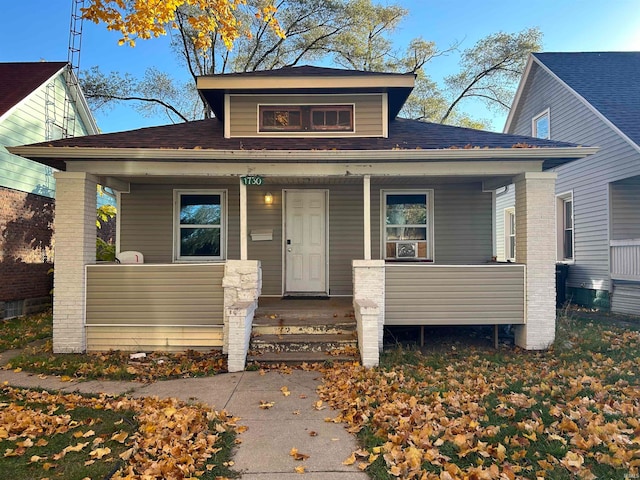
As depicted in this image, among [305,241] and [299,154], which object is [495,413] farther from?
[305,241]

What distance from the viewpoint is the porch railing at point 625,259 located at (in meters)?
8.98

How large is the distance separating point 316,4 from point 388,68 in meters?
4.80

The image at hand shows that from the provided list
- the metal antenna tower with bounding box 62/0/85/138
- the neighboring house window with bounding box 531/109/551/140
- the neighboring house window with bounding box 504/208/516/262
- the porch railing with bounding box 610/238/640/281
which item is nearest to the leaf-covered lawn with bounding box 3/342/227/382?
the metal antenna tower with bounding box 62/0/85/138

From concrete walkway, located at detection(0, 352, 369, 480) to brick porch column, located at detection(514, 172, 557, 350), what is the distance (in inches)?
151

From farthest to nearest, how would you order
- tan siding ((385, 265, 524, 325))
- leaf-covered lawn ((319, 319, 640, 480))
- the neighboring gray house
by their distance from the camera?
the neighboring gray house, tan siding ((385, 265, 524, 325)), leaf-covered lawn ((319, 319, 640, 480))

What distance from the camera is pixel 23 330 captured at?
8.64m

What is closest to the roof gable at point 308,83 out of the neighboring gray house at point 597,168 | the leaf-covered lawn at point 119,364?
the neighboring gray house at point 597,168

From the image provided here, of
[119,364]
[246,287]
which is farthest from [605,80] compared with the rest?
[119,364]

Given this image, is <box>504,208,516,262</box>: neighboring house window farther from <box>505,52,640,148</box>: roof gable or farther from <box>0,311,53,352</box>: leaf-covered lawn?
<box>0,311,53,352</box>: leaf-covered lawn

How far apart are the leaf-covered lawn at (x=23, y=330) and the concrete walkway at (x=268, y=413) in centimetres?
81

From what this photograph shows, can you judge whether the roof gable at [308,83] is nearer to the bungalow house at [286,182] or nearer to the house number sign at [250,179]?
the bungalow house at [286,182]

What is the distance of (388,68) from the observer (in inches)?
853

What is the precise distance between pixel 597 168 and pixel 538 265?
5284 mm

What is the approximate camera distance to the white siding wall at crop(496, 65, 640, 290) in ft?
32.2
